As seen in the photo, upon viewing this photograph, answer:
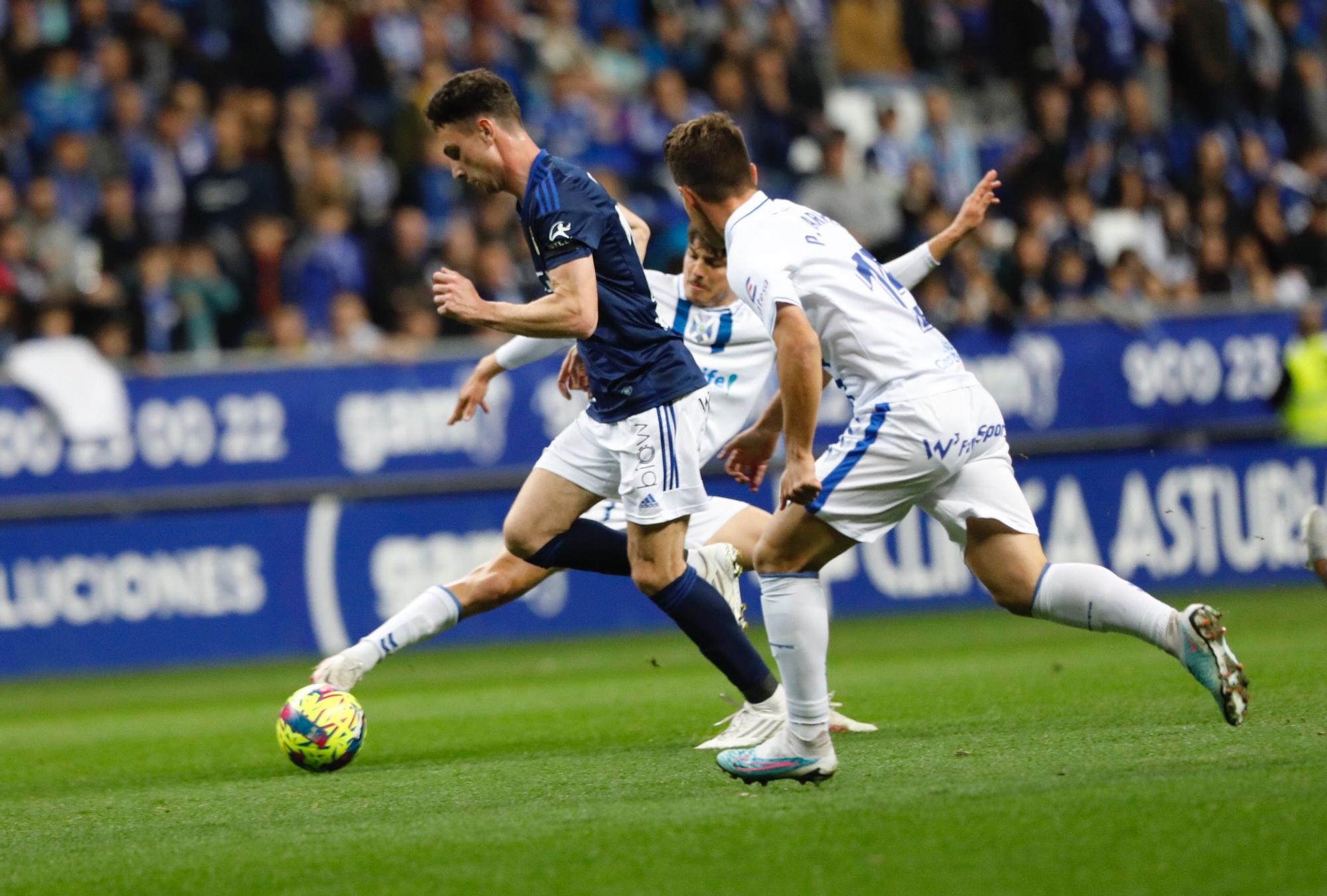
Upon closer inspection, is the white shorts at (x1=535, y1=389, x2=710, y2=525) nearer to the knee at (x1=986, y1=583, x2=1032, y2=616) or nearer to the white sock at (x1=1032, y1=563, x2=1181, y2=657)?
the knee at (x1=986, y1=583, x2=1032, y2=616)

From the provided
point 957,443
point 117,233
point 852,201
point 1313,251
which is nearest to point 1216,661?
point 957,443

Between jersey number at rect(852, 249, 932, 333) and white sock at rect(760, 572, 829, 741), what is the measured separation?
894 mm

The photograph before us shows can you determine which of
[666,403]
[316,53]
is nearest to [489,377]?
[666,403]

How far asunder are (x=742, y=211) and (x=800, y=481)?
37.8 inches

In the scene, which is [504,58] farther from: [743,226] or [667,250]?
[743,226]

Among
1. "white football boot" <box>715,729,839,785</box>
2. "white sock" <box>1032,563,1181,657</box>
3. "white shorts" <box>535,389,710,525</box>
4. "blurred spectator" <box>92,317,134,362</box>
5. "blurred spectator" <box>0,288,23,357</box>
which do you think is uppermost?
"blurred spectator" <box>0,288,23,357</box>

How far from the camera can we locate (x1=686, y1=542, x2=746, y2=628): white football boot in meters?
7.61

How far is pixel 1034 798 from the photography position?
5199 mm

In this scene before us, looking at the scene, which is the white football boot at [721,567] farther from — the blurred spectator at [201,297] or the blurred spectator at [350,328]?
the blurred spectator at [201,297]

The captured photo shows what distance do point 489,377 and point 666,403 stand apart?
3.63 ft

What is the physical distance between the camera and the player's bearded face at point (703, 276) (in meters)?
7.88

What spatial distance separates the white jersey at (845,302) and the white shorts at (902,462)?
0.07 meters

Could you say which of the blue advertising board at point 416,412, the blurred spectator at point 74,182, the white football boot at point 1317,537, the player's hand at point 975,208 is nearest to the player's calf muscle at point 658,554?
the player's hand at point 975,208

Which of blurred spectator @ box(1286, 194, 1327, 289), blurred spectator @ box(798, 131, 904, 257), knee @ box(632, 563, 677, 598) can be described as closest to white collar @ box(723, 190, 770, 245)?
knee @ box(632, 563, 677, 598)
